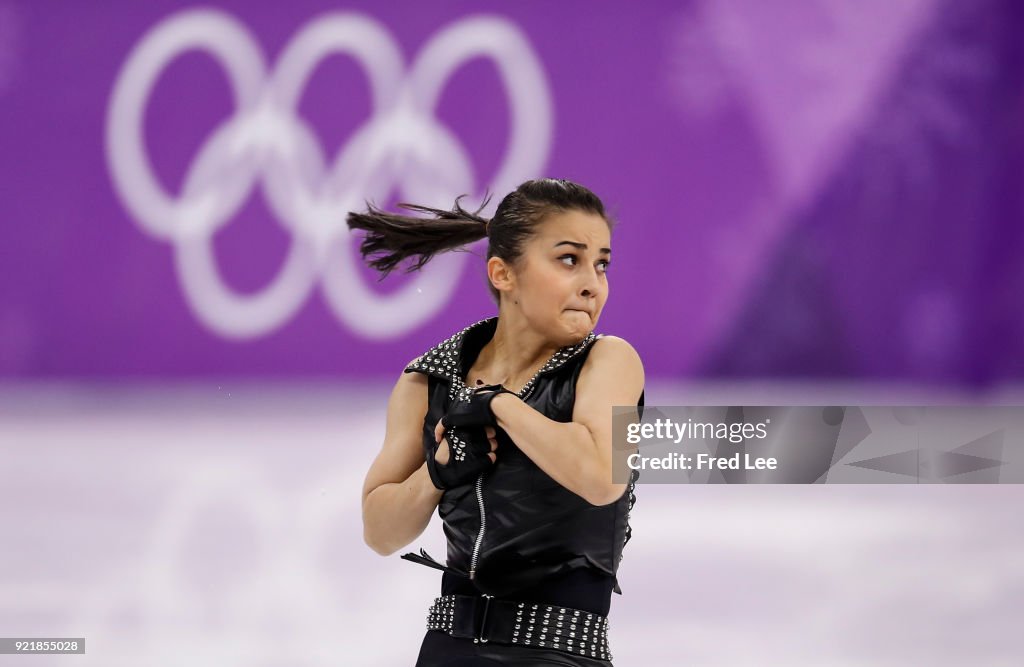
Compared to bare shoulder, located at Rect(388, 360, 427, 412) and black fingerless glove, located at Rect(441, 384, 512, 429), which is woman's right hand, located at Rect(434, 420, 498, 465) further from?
bare shoulder, located at Rect(388, 360, 427, 412)

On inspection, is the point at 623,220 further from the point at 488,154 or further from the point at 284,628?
the point at 284,628

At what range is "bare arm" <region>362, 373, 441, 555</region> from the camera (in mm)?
2508

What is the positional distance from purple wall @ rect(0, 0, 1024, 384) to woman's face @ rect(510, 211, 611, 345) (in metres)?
5.33

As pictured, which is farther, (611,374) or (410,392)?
(410,392)

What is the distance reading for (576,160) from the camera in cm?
808

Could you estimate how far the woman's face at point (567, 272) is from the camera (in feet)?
8.30

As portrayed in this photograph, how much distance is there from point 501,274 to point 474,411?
42cm

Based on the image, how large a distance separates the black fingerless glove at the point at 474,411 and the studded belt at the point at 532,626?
33 centimetres

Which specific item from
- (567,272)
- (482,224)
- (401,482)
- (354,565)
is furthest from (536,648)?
(354,565)

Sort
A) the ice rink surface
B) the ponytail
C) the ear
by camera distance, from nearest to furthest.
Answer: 1. the ear
2. the ponytail
3. the ice rink surface

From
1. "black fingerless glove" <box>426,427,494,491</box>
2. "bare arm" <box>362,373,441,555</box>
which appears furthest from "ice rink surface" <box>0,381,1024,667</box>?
"black fingerless glove" <box>426,427,494,491</box>

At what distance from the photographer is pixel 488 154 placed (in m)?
8.05

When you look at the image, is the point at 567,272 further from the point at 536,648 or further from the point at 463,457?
the point at 536,648

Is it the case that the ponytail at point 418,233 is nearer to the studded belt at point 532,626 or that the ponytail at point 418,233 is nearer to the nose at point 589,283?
the nose at point 589,283
